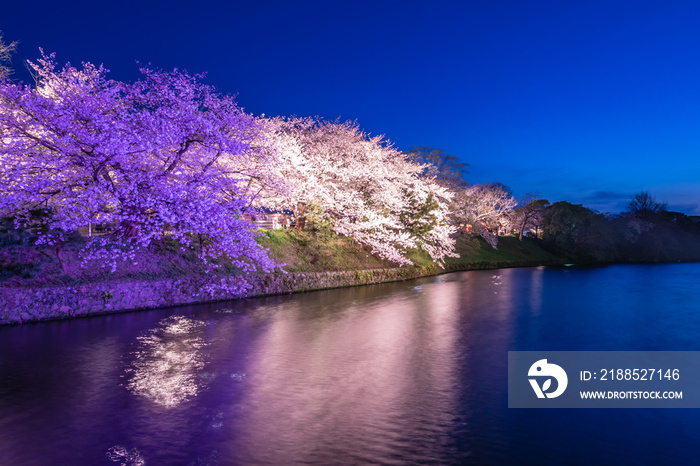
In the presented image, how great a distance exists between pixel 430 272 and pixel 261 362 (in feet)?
98.7

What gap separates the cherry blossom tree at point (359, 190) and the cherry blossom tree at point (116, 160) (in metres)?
8.63

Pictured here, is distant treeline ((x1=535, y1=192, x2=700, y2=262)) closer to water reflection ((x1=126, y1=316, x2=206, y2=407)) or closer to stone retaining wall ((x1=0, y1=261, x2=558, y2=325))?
stone retaining wall ((x1=0, y1=261, x2=558, y2=325))

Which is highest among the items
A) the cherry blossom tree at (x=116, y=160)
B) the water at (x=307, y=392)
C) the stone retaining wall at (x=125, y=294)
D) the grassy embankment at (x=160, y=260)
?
the cherry blossom tree at (x=116, y=160)

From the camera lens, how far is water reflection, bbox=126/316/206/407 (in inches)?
391

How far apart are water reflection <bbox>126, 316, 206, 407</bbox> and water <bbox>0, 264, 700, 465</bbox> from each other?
0.06m

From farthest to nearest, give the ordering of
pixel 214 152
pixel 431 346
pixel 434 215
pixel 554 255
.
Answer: pixel 554 255
pixel 434 215
pixel 214 152
pixel 431 346

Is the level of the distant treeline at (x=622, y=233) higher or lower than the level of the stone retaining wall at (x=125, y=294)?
higher

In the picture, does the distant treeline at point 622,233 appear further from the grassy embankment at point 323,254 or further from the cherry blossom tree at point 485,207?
the grassy embankment at point 323,254

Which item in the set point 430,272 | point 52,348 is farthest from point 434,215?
point 52,348

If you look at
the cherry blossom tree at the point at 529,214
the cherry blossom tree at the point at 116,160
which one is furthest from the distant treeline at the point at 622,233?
the cherry blossom tree at the point at 116,160

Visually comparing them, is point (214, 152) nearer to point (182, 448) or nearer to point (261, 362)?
point (261, 362)

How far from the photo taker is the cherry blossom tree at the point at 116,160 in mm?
16172

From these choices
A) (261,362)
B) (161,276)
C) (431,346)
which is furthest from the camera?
(161,276)

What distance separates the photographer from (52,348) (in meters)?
13.6
